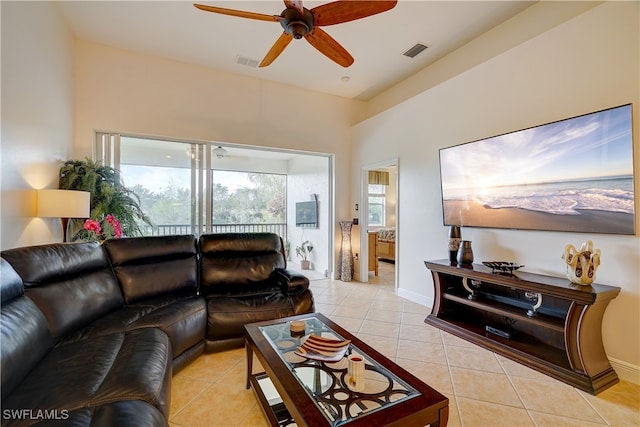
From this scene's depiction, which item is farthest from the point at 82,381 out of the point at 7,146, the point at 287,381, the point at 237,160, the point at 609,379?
the point at 237,160

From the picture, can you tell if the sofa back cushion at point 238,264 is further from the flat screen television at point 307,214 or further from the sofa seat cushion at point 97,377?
the flat screen television at point 307,214

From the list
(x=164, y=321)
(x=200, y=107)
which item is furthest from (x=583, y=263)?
(x=200, y=107)

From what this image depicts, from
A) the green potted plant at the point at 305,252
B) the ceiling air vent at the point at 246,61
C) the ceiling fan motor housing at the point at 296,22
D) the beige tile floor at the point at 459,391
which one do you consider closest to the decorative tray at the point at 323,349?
the beige tile floor at the point at 459,391

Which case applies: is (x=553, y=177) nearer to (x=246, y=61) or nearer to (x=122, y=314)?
(x=122, y=314)

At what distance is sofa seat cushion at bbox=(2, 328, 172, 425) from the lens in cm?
114

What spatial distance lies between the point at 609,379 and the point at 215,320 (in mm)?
2995

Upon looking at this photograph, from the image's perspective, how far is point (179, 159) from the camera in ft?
13.7

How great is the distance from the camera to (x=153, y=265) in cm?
268

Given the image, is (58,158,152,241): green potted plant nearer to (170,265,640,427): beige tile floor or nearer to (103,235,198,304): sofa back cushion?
(103,235,198,304): sofa back cushion

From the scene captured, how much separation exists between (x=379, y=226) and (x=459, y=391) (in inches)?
228

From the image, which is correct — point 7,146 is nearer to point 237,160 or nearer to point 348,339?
point 348,339

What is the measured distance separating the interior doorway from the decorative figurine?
2213 mm

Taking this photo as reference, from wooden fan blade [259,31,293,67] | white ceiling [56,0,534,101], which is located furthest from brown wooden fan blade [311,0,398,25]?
white ceiling [56,0,534,101]

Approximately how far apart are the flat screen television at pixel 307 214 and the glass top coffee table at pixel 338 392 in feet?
13.7
